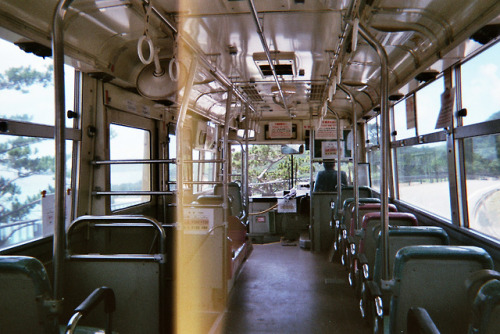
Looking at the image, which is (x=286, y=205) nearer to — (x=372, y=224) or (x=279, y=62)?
(x=279, y=62)

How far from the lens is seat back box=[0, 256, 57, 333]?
156 cm

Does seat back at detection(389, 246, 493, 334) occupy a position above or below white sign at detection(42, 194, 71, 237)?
below

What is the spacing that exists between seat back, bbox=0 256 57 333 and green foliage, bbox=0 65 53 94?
53.8 inches

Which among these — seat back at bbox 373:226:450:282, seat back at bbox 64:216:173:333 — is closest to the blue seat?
seat back at bbox 373:226:450:282

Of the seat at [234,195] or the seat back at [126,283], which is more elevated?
the seat at [234,195]

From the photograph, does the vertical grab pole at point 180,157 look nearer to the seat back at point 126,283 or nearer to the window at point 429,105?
the seat back at point 126,283

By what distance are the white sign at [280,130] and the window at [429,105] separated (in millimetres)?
3386

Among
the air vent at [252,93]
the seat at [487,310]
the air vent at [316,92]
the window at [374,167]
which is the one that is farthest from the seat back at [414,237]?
the window at [374,167]

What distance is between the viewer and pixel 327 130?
6.19 m

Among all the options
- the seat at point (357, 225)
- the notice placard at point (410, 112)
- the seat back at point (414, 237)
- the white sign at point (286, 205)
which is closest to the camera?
the seat back at point (414, 237)

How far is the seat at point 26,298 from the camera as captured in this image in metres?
1.56

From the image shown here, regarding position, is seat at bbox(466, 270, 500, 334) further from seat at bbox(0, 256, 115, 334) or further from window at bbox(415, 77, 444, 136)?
window at bbox(415, 77, 444, 136)

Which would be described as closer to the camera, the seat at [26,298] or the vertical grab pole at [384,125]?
the seat at [26,298]

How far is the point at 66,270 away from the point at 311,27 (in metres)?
2.68
